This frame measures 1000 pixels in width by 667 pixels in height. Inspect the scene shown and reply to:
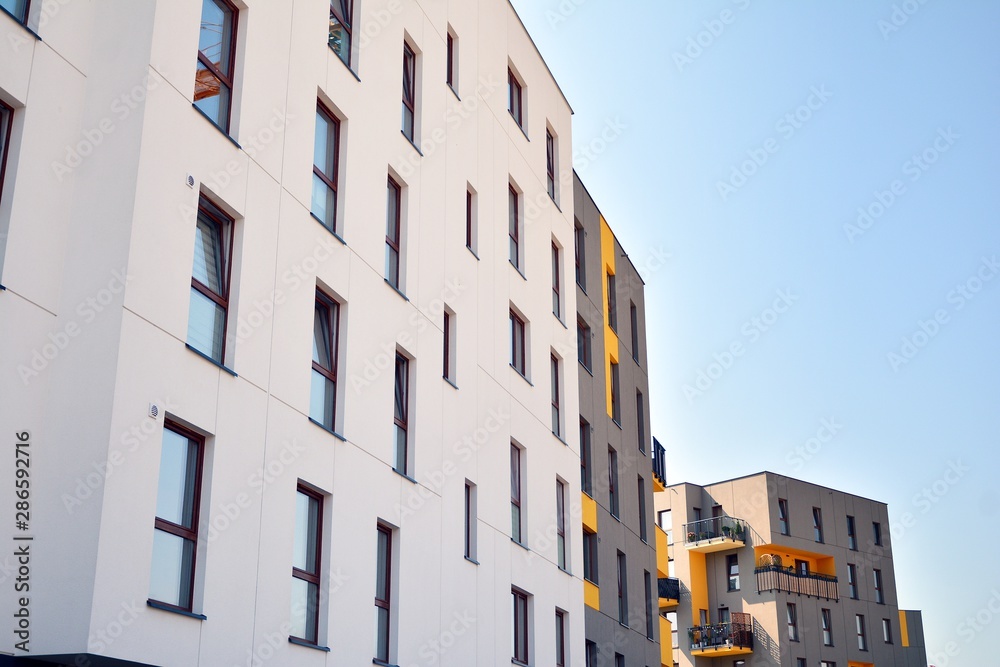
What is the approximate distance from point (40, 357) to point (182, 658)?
332 cm

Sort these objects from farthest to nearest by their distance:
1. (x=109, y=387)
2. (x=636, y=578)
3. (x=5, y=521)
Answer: (x=636, y=578) → (x=109, y=387) → (x=5, y=521)

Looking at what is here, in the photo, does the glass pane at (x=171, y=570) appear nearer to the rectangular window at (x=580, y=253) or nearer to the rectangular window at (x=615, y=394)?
the rectangular window at (x=580, y=253)

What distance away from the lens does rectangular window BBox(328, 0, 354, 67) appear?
17.2 m

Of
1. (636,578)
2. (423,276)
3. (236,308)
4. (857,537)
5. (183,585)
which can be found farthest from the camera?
(857,537)

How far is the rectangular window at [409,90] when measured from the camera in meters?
19.3

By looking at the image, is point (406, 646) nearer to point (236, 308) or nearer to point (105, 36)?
point (236, 308)

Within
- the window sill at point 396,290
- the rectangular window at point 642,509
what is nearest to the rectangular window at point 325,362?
the window sill at point 396,290

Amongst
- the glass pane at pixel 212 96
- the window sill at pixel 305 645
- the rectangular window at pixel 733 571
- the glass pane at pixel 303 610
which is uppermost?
the rectangular window at pixel 733 571

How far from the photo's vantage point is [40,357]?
11094 millimetres

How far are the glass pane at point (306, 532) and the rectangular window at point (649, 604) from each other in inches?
700

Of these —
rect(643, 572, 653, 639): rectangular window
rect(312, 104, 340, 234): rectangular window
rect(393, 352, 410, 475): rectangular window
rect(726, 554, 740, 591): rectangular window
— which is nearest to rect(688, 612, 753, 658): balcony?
rect(726, 554, 740, 591): rectangular window

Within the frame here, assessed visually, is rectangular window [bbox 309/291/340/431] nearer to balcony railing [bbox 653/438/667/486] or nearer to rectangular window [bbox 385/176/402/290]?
rectangular window [bbox 385/176/402/290]

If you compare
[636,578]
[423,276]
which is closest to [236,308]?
[423,276]

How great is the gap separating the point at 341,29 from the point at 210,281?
5.91m
